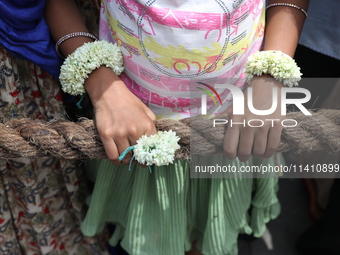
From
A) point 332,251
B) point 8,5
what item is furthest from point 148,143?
point 332,251

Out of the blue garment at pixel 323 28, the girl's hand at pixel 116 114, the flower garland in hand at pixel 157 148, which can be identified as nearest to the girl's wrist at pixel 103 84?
the girl's hand at pixel 116 114

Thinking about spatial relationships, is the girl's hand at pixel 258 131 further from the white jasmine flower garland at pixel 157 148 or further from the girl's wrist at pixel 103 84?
the girl's wrist at pixel 103 84

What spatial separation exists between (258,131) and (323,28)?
396mm

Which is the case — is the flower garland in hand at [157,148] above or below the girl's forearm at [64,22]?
below

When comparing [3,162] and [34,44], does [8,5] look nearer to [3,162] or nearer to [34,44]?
[34,44]

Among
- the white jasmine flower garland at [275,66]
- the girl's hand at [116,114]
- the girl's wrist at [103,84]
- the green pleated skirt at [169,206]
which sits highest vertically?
the white jasmine flower garland at [275,66]

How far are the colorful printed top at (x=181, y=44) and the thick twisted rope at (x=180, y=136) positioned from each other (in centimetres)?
10

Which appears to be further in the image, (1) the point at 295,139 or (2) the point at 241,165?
(2) the point at 241,165

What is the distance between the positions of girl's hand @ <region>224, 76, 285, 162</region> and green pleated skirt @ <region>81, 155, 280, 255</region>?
0.16 m

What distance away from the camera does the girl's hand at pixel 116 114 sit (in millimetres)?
672

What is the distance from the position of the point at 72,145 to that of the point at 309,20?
0.64 metres

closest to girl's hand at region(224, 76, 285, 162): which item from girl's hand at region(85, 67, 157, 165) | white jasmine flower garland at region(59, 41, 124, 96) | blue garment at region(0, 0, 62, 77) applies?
girl's hand at region(85, 67, 157, 165)

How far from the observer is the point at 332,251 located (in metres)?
1.27

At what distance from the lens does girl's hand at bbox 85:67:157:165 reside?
67 centimetres
